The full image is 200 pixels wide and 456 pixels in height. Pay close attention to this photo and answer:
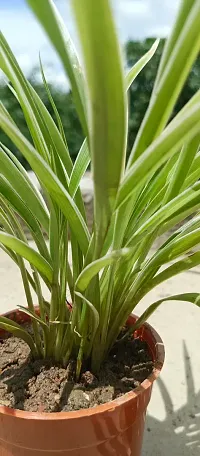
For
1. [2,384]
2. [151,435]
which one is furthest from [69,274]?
[151,435]

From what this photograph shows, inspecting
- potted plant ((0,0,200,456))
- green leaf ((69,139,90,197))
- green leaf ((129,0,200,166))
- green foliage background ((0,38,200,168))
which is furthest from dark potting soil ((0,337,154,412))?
green foliage background ((0,38,200,168))

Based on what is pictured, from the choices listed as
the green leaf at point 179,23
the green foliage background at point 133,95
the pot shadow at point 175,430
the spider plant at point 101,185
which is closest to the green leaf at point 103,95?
the spider plant at point 101,185

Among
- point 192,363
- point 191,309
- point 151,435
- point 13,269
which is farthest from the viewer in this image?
point 13,269

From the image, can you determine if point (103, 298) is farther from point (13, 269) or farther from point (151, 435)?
point (13, 269)

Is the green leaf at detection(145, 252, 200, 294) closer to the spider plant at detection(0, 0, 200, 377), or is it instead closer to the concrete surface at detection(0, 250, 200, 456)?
the spider plant at detection(0, 0, 200, 377)

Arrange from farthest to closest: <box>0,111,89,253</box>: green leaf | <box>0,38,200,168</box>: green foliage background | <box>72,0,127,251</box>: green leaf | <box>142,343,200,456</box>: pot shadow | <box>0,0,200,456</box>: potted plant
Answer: <box>0,38,200,168</box>: green foliage background < <box>142,343,200,456</box>: pot shadow < <box>0,0,200,456</box>: potted plant < <box>0,111,89,253</box>: green leaf < <box>72,0,127,251</box>: green leaf

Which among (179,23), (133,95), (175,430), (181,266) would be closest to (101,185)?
(179,23)

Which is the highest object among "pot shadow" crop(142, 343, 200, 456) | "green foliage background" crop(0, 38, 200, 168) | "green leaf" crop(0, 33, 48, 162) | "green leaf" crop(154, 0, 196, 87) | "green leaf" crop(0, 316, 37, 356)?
"green foliage background" crop(0, 38, 200, 168)

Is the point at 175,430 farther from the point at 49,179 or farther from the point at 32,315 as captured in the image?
the point at 49,179
